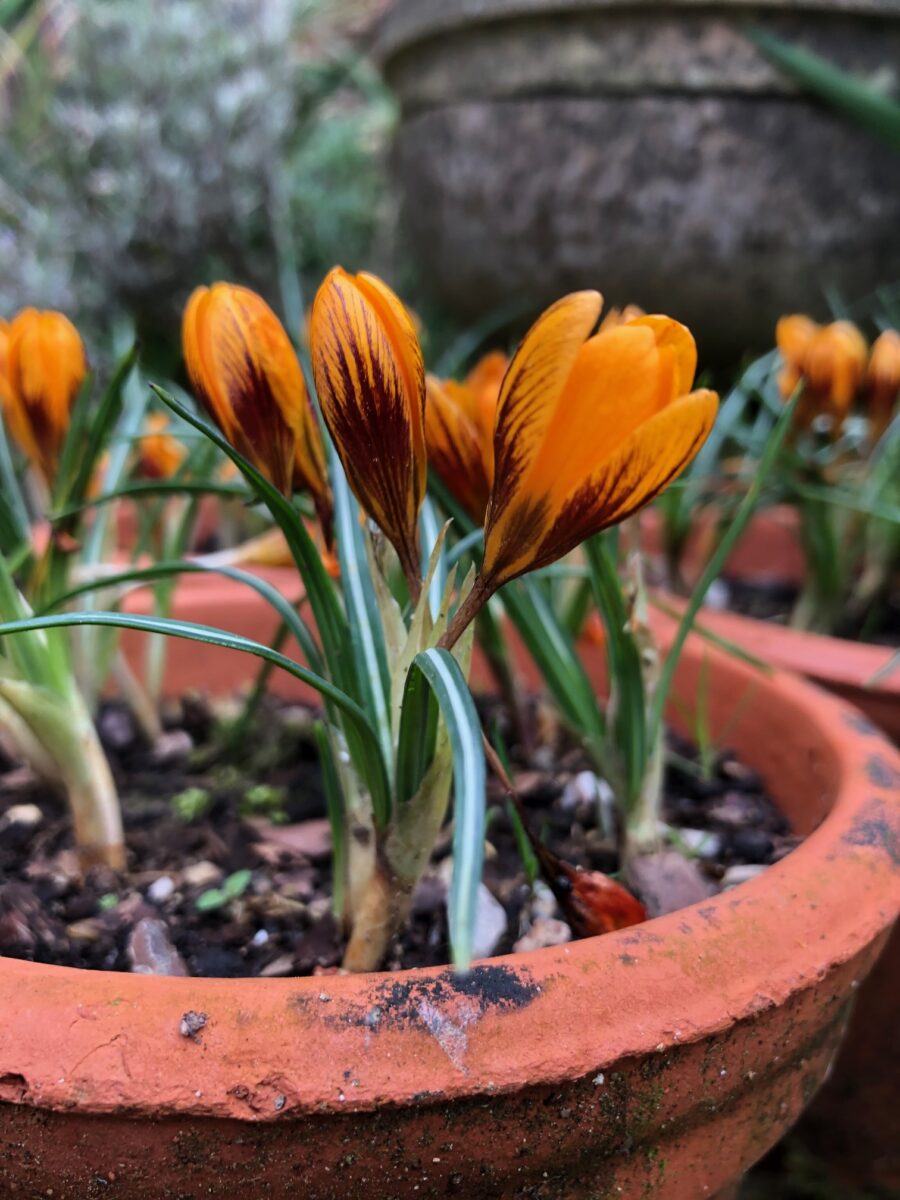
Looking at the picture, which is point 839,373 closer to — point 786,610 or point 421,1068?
point 786,610

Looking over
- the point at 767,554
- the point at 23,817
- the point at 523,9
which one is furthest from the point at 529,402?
the point at 523,9

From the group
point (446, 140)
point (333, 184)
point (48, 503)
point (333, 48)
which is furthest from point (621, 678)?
point (333, 48)

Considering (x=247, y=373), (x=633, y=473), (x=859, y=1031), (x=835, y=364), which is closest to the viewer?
(x=633, y=473)

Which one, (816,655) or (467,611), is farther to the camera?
(816,655)

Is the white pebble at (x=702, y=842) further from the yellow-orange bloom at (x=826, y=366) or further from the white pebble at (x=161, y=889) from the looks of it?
the yellow-orange bloom at (x=826, y=366)

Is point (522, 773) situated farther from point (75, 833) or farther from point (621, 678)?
point (75, 833)

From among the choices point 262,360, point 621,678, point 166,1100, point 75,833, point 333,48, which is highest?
point 333,48
